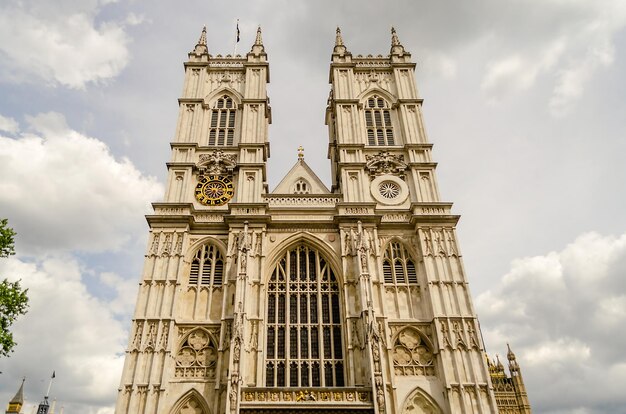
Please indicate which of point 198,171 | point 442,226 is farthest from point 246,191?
point 442,226

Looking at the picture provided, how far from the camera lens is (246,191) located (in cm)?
2711

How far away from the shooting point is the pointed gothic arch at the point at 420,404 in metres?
20.7

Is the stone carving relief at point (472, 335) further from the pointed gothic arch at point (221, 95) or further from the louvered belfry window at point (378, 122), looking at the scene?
the pointed gothic arch at point (221, 95)

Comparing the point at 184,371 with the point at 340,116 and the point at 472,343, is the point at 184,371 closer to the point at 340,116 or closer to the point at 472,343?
the point at 472,343

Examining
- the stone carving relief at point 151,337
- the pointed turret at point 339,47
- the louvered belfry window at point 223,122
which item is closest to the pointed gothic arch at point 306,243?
the stone carving relief at point 151,337

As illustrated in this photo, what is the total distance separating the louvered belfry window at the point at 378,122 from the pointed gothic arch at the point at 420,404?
16168mm

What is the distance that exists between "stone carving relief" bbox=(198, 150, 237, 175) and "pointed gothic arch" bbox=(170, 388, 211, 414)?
44.0ft

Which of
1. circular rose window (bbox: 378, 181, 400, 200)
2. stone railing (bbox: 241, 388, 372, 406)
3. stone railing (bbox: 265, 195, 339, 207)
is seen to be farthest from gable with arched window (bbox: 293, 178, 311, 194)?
stone railing (bbox: 241, 388, 372, 406)

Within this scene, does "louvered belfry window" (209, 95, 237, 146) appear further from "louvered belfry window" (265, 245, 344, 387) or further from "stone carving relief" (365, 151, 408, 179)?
"louvered belfry window" (265, 245, 344, 387)

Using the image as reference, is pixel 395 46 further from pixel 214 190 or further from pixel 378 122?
pixel 214 190

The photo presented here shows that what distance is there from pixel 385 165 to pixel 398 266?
713 cm

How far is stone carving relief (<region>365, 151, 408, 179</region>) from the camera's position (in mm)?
28516

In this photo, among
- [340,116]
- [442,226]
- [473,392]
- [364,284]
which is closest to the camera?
[473,392]

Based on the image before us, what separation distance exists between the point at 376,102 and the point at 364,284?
50.3 ft
